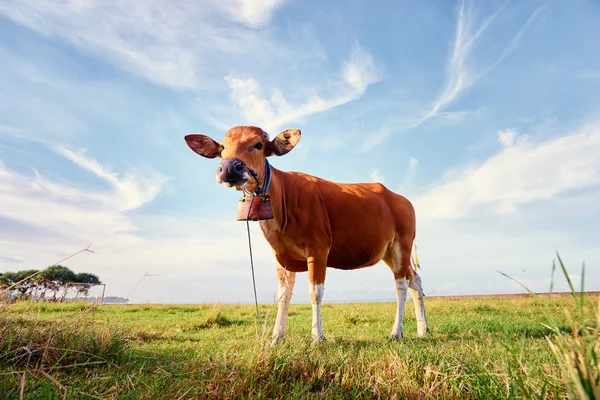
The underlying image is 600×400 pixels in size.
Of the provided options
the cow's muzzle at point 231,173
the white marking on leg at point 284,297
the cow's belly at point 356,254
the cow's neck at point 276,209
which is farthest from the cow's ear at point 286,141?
the white marking on leg at point 284,297

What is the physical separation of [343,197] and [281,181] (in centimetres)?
119

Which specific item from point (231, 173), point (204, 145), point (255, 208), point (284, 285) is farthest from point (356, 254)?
point (204, 145)

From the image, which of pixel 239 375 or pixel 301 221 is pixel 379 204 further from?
pixel 239 375

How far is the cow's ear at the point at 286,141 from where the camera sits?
5887mm

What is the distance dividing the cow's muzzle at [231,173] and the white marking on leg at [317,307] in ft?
6.06

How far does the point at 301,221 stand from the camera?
19.8 feet

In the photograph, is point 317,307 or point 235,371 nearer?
point 235,371

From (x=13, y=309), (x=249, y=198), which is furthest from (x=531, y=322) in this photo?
(x=13, y=309)

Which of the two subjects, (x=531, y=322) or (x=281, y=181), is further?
(x=531, y=322)

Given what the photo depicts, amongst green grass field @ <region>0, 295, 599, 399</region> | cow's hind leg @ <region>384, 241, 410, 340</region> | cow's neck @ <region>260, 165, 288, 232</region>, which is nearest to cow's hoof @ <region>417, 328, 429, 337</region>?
cow's hind leg @ <region>384, 241, 410, 340</region>

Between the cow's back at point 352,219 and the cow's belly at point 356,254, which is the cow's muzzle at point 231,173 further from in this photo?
the cow's belly at point 356,254

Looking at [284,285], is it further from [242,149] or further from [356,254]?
[242,149]

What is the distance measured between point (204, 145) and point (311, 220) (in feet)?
6.19

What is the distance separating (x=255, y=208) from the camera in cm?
550
